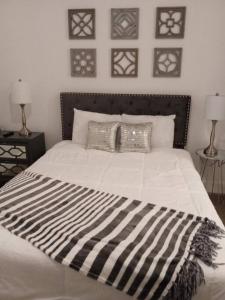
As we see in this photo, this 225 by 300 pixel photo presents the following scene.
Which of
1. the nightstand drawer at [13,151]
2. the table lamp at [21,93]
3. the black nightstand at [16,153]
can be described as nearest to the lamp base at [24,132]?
the black nightstand at [16,153]

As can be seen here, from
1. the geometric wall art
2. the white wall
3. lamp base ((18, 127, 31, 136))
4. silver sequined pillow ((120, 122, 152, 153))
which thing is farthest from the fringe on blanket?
lamp base ((18, 127, 31, 136))

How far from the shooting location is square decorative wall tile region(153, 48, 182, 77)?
2824 mm

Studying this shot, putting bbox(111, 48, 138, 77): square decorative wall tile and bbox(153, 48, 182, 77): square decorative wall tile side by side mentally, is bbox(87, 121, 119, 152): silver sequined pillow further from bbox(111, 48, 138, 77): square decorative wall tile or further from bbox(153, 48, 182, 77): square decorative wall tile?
bbox(153, 48, 182, 77): square decorative wall tile

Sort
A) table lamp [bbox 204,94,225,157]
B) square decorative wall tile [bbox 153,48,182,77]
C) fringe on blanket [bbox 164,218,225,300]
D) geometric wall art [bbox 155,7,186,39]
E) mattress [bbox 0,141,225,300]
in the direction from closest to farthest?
fringe on blanket [bbox 164,218,225,300]
mattress [bbox 0,141,225,300]
table lamp [bbox 204,94,225,157]
geometric wall art [bbox 155,7,186,39]
square decorative wall tile [bbox 153,48,182,77]

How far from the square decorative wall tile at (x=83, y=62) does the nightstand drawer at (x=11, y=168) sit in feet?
3.97

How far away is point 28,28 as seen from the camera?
303 centimetres

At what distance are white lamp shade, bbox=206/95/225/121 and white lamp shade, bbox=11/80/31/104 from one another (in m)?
1.90

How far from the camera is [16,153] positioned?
3035 millimetres

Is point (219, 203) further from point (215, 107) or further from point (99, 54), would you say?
point (99, 54)

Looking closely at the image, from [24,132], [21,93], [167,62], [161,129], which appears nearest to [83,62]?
[21,93]

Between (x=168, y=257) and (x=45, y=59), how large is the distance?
2.60 m

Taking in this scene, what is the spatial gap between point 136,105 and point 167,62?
21.5 inches

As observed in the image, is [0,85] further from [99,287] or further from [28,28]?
[99,287]

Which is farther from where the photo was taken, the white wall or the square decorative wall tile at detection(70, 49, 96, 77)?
the square decorative wall tile at detection(70, 49, 96, 77)
